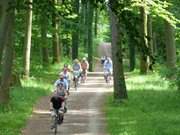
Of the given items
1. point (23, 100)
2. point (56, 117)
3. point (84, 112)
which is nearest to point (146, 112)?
point (84, 112)

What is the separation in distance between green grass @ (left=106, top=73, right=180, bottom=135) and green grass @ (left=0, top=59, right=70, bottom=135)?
308 centimetres

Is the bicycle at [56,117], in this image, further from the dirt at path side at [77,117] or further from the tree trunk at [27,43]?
the tree trunk at [27,43]

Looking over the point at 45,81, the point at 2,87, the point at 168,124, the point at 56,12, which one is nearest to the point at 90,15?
the point at 45,81

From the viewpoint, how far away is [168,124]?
1678 centimetres

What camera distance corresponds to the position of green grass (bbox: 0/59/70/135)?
17.4m

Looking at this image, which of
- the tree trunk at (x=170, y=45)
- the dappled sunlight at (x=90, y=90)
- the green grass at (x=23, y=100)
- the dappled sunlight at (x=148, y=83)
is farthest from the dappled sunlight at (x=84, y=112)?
the tree trunk at (x=170, y=45)

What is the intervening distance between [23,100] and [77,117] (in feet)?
13.3

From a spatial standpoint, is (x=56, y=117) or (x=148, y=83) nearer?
(x=56, y=117)

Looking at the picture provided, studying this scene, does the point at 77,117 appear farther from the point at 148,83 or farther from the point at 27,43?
the point at 148,83

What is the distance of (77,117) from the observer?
1992 centimetres

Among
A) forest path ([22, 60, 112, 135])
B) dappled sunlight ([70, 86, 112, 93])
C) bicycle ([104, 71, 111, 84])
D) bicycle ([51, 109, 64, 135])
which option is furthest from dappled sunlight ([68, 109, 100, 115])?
bicycle ([104, 71, 111, 84])

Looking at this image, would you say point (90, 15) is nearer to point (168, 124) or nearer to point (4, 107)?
point (4, 107)

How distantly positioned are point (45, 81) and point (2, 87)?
1154 centimetres

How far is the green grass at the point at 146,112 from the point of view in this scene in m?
16.0
